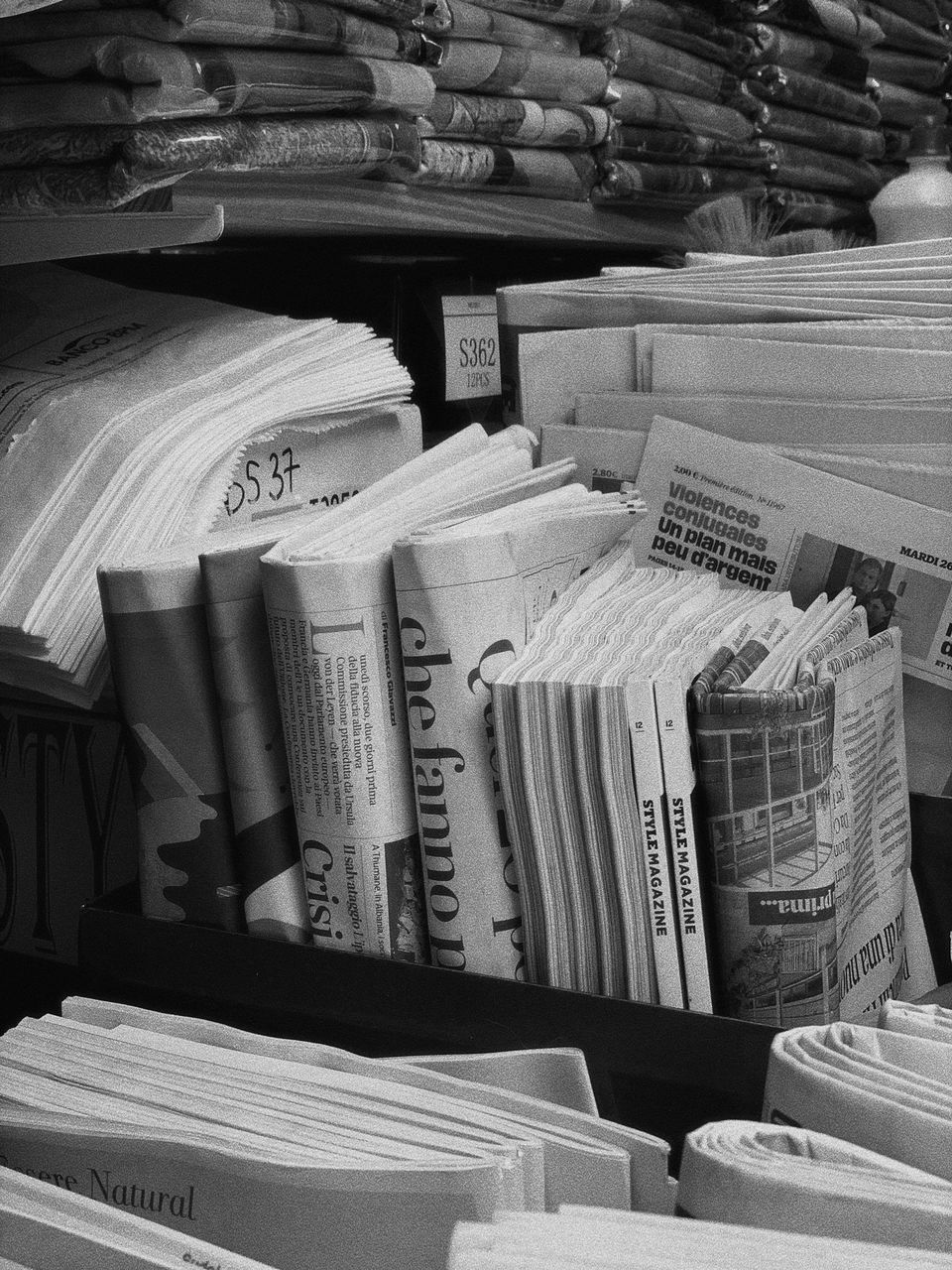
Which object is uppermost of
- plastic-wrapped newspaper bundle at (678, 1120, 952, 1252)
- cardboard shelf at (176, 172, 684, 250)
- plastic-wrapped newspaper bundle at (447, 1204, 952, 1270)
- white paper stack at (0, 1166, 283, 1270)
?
cardboard shelf at (176, 172, 684, 250)

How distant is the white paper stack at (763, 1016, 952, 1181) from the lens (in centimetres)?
57

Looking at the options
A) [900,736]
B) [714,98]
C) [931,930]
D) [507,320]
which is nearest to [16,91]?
[507,320]

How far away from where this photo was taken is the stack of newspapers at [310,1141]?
0.62 metres

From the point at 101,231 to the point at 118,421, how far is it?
17 centimetres

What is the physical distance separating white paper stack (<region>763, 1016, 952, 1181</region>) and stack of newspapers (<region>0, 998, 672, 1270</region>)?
9cm

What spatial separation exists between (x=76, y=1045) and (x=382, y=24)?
887 millimetres

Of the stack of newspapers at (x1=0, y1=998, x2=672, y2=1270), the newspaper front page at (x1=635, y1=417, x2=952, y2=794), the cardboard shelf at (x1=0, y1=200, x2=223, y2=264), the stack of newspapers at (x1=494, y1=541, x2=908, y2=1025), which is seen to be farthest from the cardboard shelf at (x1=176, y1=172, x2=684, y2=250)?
the stack of newspapers at (x1=0, y1=998, x2=672, y2=1270)

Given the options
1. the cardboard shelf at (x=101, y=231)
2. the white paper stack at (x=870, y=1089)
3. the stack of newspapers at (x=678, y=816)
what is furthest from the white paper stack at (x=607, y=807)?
the cardboard shelf at (x=101, y=231)

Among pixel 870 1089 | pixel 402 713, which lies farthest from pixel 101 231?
pixel 870 1089

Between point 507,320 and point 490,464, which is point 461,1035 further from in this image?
point 507,320

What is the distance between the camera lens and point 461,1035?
840 mm

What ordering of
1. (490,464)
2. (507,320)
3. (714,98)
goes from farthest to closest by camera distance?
(714,98)
(507,320)
(490,464)

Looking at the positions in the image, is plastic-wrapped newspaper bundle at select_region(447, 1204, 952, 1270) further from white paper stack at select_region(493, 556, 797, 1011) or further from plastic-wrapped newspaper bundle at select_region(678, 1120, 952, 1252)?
white paper stack at select_region(493, 556, 797, 1011)

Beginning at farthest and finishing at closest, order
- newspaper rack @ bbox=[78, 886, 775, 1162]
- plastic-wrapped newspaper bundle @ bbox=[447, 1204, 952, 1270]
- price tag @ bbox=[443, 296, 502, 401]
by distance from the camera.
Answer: price tag @ bbox=[443, 296, 502, 401] < newspaper rack @ bbox=[78, 886, 775, 1162] < plastic-wrapped newspaper bundle @ bbox=[447, 1204, 952, 1270]
